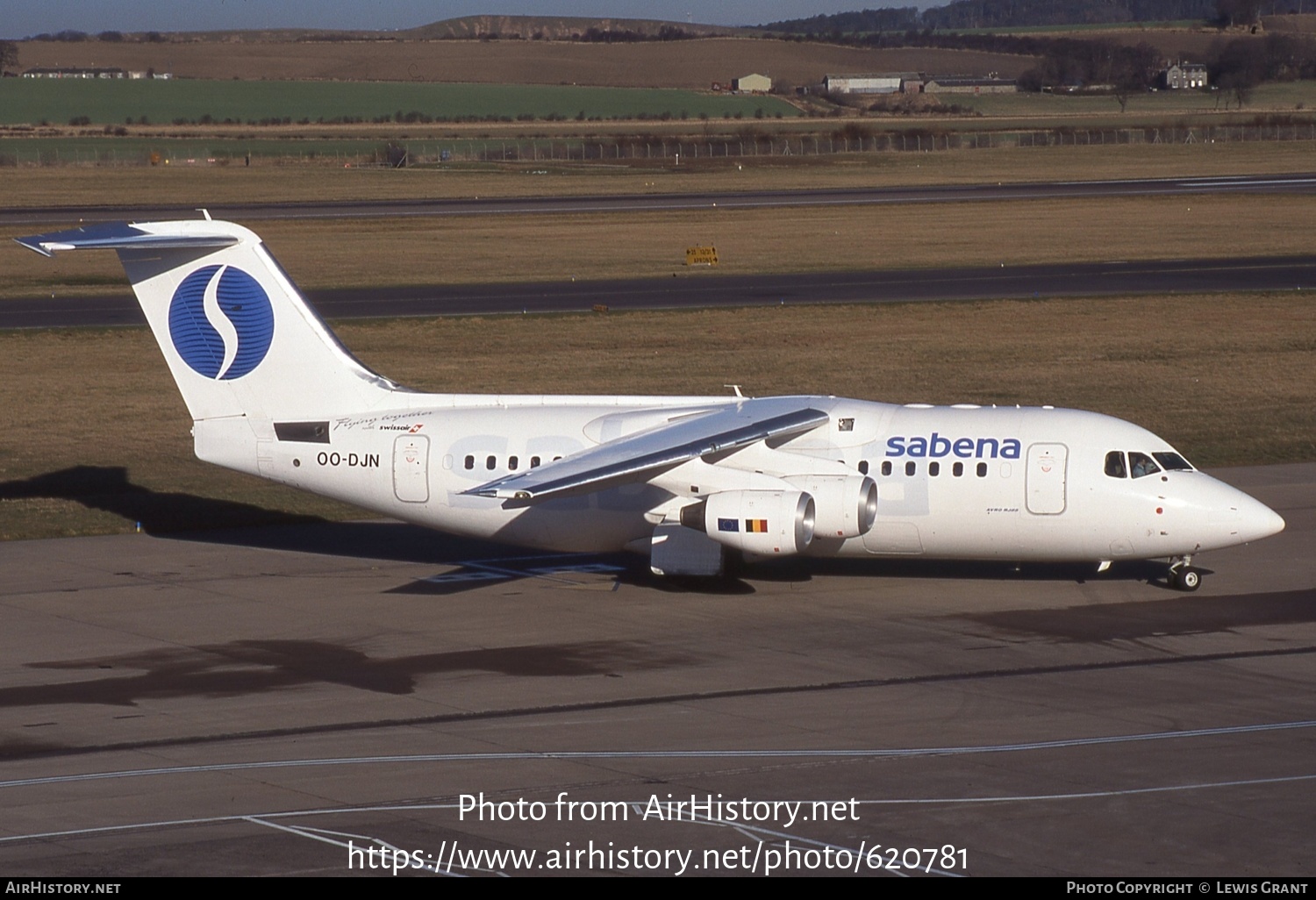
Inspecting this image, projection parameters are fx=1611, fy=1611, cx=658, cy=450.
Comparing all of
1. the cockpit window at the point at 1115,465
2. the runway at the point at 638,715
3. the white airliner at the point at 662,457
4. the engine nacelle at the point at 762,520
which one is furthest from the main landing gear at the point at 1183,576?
the engine nacelle at the point at 762,520

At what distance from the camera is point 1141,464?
24.0m

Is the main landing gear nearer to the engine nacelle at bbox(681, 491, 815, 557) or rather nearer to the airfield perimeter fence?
the engine nacelle at bbox(681, 491, 815, 557)

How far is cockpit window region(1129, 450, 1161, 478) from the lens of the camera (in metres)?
23.9

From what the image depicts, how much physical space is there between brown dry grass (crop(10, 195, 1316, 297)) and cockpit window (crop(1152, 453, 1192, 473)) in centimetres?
4119

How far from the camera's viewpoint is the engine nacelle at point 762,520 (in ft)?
75.7

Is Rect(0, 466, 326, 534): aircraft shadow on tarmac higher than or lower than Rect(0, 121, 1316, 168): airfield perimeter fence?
lower

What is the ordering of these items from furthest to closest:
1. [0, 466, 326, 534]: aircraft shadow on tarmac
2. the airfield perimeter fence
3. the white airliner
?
the airfield perimeter fence → [0, 466, 326, 534]: aircraft shadow on tarmac → the white airliner

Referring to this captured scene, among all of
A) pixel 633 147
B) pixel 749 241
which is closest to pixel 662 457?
pixel 749 241

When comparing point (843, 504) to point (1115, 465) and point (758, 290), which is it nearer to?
point (1115, 465)

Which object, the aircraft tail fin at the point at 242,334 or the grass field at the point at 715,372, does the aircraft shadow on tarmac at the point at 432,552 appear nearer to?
the grass field at the point at 715,372

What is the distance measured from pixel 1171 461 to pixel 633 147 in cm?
11169

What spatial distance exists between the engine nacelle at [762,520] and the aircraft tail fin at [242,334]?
6197mm

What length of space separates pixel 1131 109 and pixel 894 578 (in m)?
169


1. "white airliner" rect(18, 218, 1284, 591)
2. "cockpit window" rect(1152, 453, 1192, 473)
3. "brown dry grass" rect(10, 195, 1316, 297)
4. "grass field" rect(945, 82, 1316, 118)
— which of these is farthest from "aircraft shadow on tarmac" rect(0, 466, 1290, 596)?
"grass field" rect(945, 82, 1316, 118)
